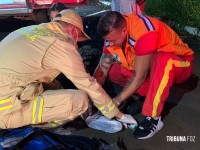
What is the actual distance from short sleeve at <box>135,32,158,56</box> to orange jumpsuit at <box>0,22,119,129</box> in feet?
1.77

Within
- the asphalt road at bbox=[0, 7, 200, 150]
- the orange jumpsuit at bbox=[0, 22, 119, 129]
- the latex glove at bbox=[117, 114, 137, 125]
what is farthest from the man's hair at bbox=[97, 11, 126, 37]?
the asphalt road at bbox=[0, 7, 200, 150]

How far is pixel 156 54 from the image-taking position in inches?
122

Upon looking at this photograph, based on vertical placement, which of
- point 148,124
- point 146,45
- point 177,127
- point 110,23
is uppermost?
point 110,23

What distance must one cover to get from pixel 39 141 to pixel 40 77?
1.81 feet

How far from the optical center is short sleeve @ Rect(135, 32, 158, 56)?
3.00 meters

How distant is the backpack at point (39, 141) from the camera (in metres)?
2.48

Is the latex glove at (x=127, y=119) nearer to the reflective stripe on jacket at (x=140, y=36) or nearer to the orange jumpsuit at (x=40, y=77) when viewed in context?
the orange jumpsuit at (x=40, y=77)

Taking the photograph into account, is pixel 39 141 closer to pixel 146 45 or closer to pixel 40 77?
pixel 40 77

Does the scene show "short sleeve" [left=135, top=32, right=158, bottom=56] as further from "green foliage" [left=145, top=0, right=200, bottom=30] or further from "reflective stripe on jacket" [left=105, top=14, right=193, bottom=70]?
"green foliage" [left=145, top=0, right=200, bottom=30]

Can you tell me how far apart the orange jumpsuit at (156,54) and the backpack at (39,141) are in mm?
618

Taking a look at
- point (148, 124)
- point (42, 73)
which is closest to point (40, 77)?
point (42, 73)

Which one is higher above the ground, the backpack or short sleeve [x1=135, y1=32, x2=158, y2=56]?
short sleeve [x1=135, y1=32, x2=158, y2=56]

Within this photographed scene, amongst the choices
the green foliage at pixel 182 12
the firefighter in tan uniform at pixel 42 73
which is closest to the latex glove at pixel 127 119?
the firefighter in tan uniform at pixel 42 73

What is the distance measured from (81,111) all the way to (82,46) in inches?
70.5
